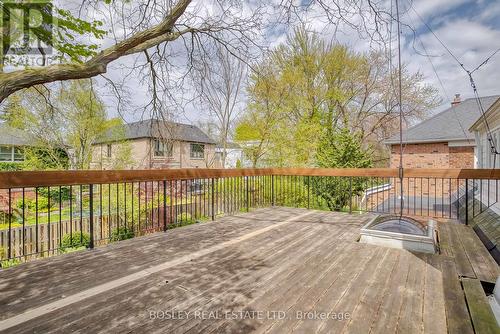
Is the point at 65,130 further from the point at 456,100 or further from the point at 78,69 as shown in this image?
the point at 456,100

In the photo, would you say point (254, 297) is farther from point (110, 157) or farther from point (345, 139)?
point (110, 157)

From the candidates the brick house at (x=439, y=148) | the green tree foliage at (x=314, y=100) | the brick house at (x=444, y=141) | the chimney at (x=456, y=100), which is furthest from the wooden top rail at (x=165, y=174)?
the chimney at (x=456, y=100)

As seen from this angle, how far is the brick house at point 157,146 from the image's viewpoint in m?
6.27

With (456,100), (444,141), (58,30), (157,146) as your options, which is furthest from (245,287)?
(456,100)

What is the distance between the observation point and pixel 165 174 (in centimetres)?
371

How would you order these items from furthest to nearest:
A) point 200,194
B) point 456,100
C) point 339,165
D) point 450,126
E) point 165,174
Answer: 1. point 456,100
2. point 450,126
3. point 339,165
4. point 200,194
5. point 165,174

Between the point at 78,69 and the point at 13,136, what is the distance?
40.7 ft

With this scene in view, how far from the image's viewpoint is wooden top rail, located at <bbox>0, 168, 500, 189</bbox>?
2439 mm

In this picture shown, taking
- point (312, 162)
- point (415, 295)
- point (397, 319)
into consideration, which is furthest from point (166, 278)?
point (312, 162)

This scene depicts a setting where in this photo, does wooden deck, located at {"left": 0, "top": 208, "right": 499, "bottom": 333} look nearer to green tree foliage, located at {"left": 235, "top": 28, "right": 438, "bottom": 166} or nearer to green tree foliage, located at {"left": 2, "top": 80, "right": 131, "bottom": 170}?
green tree foliage, located at {"left": 235, "top": 28, "right": 438, "bottom": 166}

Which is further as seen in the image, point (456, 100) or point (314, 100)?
point (314, 100)

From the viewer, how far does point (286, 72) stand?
12.3 meters

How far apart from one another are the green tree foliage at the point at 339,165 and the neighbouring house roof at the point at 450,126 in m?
3.88

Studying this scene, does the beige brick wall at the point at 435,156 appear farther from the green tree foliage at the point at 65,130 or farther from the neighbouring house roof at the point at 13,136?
the neighbouring house roof at the point at 13,136
